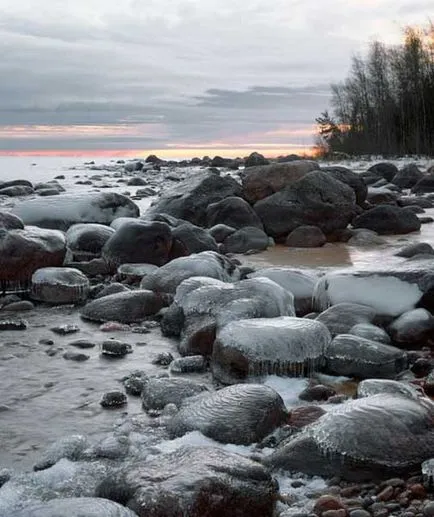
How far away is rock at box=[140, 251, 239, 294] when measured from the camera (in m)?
7.49

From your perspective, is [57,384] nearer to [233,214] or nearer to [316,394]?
[316,394]

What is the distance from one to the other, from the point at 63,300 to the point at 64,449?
399cm

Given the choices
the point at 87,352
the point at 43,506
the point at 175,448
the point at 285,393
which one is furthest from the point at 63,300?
the point at 43,506

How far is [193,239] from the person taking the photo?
9.91 meters

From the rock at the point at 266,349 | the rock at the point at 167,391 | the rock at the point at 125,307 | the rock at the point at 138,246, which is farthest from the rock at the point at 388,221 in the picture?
the rock at the point at 167,391

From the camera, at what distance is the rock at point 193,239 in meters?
9.79

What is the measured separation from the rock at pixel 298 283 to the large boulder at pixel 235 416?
256cm

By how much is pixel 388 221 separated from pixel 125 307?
701 cm


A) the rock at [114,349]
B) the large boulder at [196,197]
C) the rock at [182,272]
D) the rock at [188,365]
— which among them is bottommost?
the rock at [188,365]

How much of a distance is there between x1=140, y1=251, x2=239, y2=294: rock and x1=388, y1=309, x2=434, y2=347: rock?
226cm

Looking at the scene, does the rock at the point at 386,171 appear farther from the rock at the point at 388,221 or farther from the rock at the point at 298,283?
the rock at the point at 298,283

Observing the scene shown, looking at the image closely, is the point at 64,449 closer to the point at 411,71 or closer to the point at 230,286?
the point at 230,286

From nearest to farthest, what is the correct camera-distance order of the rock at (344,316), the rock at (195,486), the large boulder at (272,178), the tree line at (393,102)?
the rock at (195,486)
the rock at (344,316)
the large boulder at (272,178)
the tree line at (393,102)

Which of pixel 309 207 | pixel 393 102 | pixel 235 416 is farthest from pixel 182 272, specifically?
pixel 393 102
